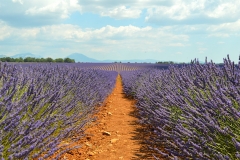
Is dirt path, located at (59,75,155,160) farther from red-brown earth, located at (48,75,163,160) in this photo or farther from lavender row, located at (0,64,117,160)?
lavender row, located at (0,64,117,160)

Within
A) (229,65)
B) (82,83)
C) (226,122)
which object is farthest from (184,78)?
(82,83)

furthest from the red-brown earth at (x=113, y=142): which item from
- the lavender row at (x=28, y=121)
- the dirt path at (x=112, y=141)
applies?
the lavender row at (x=28, y=121)

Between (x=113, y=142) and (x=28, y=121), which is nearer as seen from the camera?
(x=28, y=121)

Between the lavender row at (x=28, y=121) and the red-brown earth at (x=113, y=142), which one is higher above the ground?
the lavender row at (x=28, y=121)

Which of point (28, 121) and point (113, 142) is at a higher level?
point (28, 121)

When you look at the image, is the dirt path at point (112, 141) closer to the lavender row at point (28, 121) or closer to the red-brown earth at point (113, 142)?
the red-brown earth at point (113, 142)

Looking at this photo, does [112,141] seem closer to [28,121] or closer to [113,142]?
[113,142]

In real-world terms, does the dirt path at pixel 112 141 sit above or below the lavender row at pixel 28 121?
below

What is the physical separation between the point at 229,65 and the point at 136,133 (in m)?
2.16

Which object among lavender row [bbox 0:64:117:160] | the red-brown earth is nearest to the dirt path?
the red-brown earth

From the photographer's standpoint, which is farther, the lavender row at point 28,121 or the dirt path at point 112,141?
the dirt path at point 112,141

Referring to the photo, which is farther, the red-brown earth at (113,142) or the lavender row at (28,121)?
the red-brown earth at (113,142)

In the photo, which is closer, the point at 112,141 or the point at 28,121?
the point at 28,121

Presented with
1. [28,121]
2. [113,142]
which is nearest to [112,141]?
[113,142]
